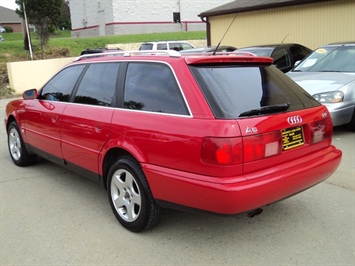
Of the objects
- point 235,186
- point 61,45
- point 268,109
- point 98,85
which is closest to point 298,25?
point 98,85

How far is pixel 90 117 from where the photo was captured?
3.89 m

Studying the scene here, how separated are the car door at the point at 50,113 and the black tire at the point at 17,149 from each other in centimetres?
38

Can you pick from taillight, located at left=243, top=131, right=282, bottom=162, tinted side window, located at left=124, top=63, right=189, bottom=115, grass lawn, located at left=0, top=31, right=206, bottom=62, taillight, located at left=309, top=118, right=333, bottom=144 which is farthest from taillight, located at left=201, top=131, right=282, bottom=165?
grass lawn, located at left=0, top=31, right=206, bottom=62

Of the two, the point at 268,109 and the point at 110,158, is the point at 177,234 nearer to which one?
the point at 110,158

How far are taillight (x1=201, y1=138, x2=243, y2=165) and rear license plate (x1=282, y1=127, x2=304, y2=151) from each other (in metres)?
0.50

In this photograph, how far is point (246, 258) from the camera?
308 cm

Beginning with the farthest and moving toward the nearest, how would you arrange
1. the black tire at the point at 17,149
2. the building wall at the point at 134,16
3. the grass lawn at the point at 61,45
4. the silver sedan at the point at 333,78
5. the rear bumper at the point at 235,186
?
the building wall at the point at 134,16
the grass lawn at the point at 61,45
the silver sedan at the point at 333,78
the black tire at the point at 17,149
the rear bumper at the point at 235,186

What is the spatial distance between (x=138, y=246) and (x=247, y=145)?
4.38ft

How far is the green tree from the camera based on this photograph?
18.5 metres

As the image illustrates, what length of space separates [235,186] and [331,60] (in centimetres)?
609

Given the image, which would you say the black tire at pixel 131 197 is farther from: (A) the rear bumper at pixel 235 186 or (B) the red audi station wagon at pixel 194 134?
(A) the rear bumper at pixel 235 186

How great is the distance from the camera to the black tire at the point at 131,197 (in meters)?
3.34

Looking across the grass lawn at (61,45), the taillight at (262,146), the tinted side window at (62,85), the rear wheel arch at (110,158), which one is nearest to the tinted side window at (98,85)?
the tinted side window at (62,85)

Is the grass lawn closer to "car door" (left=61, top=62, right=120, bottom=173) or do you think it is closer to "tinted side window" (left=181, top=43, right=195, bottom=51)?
"tinted side window" (left=181, top=43, right=195, bottom=51)
